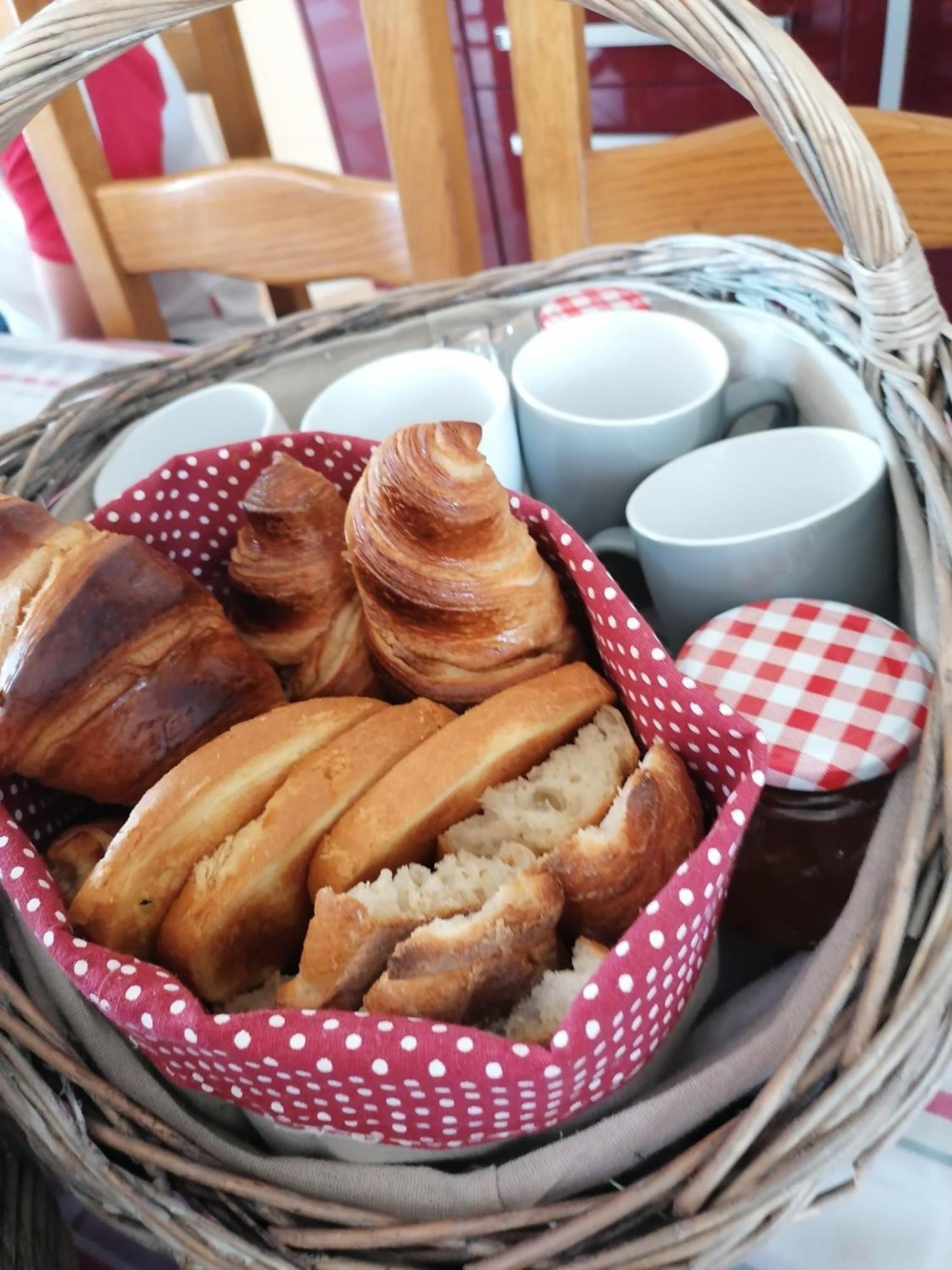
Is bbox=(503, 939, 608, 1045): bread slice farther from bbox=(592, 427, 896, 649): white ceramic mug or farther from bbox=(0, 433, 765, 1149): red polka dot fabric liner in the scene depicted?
bbox=(592, 427, 896, 649): white ceramic mug

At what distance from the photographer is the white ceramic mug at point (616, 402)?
57 centimetres

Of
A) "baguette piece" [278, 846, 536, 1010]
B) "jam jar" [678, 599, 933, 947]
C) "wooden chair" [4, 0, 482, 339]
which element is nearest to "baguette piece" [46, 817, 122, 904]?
"baguette piece" [278, 846, 536, 1010]

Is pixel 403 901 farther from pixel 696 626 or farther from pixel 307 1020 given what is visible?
pixel 696 626

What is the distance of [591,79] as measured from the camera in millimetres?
1501

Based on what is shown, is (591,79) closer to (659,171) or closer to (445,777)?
(659,171)

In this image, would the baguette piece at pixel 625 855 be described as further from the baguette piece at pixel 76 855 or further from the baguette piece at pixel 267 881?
the baguette piece at pixel 76 855

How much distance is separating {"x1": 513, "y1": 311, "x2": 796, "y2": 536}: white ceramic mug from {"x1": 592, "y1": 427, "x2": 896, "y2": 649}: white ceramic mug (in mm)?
25

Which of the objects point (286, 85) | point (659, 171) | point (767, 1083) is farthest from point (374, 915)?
point (286, 85)

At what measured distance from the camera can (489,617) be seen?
42 cm

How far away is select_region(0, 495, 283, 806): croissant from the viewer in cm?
41

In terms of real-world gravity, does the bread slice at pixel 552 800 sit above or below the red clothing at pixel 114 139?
below

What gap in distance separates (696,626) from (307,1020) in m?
0.32

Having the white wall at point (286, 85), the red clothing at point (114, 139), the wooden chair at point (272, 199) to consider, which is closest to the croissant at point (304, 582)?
the wooden chair at point (272, 199)

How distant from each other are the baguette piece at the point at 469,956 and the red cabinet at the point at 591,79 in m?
0.90
